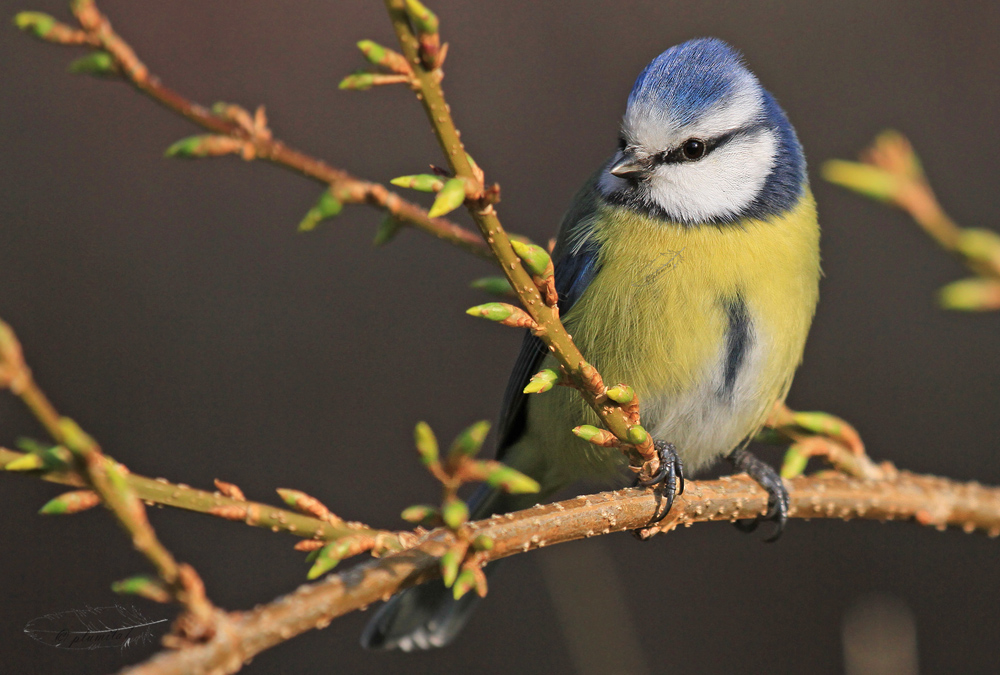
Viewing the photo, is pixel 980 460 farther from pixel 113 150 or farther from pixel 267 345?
pixel 113 150

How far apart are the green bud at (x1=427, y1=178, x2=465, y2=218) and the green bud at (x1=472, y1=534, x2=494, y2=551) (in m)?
0.36

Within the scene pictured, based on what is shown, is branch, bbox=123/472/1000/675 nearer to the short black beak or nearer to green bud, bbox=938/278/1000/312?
green bud, bbox=938/278/1000/312

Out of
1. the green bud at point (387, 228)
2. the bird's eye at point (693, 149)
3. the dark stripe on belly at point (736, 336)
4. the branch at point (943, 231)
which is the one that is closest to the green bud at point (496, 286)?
the green bud at point (387, 228)

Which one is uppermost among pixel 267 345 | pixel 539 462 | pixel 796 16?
pixel 796 16

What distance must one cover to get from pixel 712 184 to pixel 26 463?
1579 millimetres

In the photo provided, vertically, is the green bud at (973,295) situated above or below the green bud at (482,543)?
above

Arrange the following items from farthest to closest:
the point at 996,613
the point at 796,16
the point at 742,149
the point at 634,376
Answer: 1. the point at 796,16
2. the point at 996,613
3. the point at 742,149
4. the point at 634,376

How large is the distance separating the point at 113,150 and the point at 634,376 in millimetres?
2941

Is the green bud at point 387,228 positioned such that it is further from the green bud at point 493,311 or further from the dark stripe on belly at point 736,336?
the dark stripe on belly at point 736,336

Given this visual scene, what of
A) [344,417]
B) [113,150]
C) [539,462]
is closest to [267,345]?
[344,417]

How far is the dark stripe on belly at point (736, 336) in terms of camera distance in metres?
1.92

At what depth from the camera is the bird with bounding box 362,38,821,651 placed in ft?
6.28

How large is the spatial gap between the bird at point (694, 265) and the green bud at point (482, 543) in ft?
2.78

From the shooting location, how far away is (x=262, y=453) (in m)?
3.55
